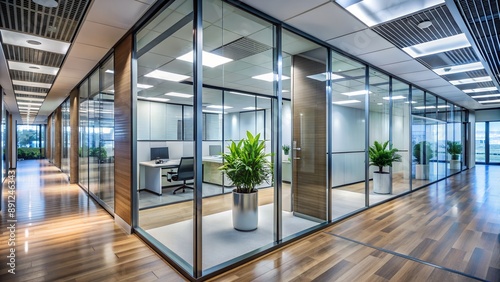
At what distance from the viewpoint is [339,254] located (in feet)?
9.30

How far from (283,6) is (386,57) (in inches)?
98.3

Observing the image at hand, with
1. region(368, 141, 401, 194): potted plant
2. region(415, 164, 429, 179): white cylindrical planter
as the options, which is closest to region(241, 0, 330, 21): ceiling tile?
region(368, 141, 401, 194): potted plant

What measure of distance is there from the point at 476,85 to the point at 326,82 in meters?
5.17

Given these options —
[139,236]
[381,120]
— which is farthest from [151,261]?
[381,120]

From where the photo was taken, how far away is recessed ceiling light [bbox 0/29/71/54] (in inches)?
139

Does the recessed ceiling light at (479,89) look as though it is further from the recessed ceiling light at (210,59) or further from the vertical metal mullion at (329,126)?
the recessed ceiling light at (210,59)

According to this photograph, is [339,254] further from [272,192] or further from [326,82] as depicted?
[326,82]

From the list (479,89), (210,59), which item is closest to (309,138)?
(210,59)

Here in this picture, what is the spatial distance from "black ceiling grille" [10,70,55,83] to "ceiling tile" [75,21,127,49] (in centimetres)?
275

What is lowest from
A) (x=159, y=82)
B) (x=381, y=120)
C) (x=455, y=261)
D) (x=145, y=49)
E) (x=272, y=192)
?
(x=455, y=261)

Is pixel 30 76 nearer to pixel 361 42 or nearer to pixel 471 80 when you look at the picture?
pixel 361 42

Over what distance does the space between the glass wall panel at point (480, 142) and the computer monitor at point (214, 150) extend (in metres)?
14.9

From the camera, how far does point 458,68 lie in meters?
4.97

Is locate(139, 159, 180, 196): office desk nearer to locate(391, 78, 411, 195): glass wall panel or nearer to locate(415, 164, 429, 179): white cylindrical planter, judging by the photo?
locate(391, 78, 411, 195): glass wall panel
